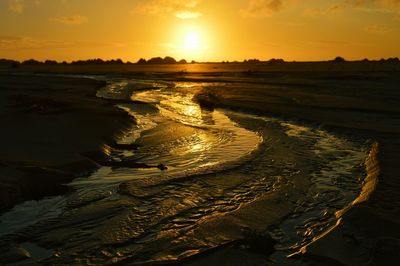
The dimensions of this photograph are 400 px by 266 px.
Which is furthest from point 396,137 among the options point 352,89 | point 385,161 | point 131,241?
point 352,89

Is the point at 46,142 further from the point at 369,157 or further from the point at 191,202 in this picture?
the point at 369,157

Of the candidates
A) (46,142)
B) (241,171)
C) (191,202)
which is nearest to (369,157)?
(241,171)

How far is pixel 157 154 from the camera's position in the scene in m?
14.7

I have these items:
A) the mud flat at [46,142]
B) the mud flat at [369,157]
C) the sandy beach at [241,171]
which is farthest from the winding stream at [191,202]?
the mud flat at [46,142]

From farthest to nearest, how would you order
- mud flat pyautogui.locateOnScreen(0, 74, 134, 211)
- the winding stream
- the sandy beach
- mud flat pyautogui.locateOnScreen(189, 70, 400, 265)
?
mud flat pyautogui.locateOnScreen(0, 74, 134, 211) → the winding stream → the sandy beach → mud flat pyautogui.locateOnScreen(189, 70, 400, 265)

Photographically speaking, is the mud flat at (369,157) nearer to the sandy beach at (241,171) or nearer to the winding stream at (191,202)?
the sandy beach at (241,171)

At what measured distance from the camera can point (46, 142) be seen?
14.6 m

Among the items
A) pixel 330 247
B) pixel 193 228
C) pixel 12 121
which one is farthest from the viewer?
pixel 12 121

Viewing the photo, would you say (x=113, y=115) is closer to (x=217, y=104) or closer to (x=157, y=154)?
(x=157, y=154)

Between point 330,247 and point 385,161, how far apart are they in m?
6.94

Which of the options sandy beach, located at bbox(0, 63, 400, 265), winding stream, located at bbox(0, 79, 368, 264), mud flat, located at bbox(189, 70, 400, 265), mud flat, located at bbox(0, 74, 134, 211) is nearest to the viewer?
mud flat, located at bbox(189, 70, 400, 265)

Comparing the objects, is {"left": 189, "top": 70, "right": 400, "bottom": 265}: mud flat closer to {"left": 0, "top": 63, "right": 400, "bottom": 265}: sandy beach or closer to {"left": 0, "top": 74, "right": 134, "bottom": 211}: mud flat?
{"left": 0, "top": 63, "right": 400, "bottom": 265}: sandy beach

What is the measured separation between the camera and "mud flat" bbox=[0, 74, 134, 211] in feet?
34.0

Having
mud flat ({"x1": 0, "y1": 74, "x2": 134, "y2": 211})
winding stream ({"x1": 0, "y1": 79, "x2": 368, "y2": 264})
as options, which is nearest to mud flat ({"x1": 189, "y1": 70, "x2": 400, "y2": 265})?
winding stream ({"x1": 0, "y1": 79, "x2": 368, "y2": 264})
